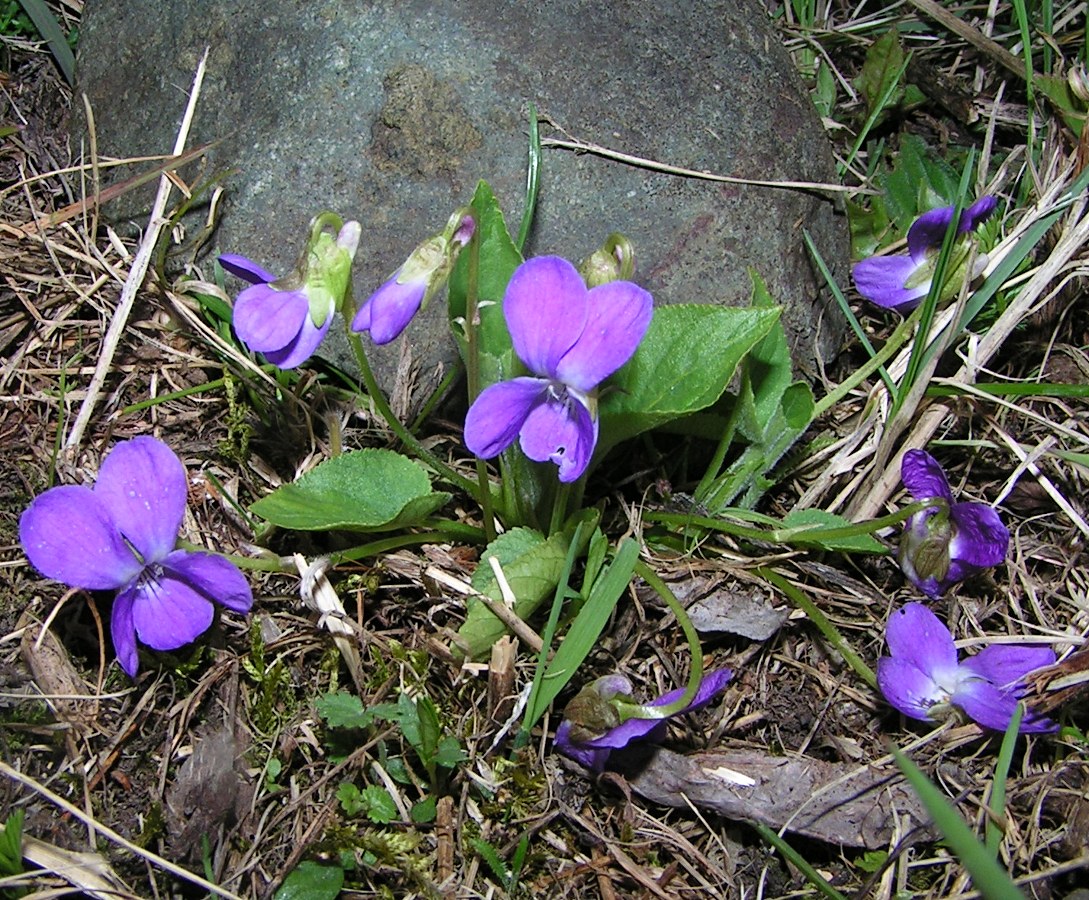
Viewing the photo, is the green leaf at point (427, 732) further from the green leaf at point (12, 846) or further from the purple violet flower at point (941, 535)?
the purple violet flower at point (941, 535)

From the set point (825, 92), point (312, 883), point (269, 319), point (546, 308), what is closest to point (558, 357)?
point (546, 308)

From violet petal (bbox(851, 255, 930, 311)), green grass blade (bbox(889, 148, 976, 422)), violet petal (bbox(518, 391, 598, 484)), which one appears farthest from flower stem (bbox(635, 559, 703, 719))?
violet petal (bbox(851, 255, 930, 311))

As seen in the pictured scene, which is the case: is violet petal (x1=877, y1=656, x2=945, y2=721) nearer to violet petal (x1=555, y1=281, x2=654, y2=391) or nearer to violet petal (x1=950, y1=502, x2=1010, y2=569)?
violet petal (x1=950, y1=502, x2=1010, y2=569)

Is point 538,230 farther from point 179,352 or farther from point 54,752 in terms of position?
point 54,752

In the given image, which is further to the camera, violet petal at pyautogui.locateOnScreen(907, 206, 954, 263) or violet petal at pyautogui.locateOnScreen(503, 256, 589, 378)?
violet petal at pyautogui.locateOnScreen(907, 206, 954, 263)

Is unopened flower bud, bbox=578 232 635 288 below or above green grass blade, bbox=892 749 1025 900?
above

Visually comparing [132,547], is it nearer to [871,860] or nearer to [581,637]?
[581,637]

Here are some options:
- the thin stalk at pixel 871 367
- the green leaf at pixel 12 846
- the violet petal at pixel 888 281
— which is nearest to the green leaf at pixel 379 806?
the green leaf at pixel 12 846
